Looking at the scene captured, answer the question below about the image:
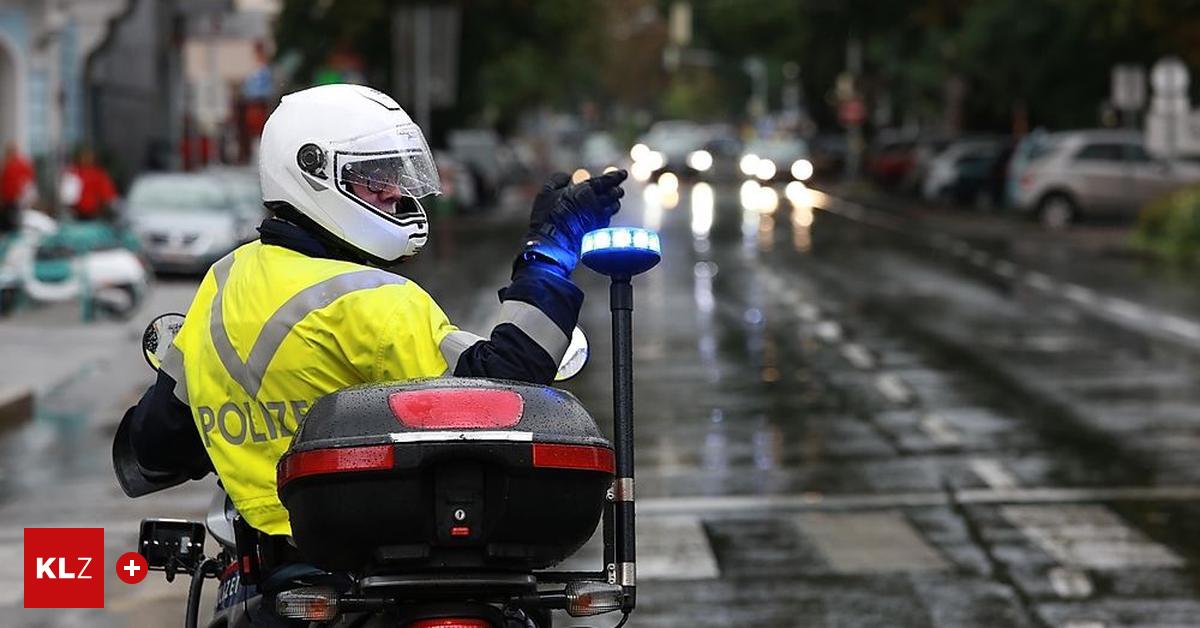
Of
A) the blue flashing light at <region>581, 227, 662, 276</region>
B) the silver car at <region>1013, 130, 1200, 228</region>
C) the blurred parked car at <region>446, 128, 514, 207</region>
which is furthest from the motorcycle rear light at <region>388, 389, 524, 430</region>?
the blurred parked car at <region>446, 128, 514, 207</region>

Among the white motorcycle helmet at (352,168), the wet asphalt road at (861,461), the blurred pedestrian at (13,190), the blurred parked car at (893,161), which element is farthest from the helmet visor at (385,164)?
the blurred parked car at (893,161)

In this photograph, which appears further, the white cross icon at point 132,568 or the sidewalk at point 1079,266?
the sidewalk at point 1079,266

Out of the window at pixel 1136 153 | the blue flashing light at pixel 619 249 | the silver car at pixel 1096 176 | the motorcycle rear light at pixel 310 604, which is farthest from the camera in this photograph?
the silver car at pixel 1096 176

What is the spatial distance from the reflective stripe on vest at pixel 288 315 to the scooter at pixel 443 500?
24cm

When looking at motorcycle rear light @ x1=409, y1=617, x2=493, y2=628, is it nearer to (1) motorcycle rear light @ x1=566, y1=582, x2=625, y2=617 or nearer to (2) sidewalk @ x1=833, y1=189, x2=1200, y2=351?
(1) motorcycle rear light @ x1=566, y1=582, x2=625, y2=617

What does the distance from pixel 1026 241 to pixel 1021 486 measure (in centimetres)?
2509

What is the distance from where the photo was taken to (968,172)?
49688 millimetres

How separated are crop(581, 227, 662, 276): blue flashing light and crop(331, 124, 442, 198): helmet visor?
0.99 feet

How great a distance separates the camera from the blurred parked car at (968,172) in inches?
1938

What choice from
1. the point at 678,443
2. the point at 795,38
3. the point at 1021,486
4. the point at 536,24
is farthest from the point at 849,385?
the point at 795,38

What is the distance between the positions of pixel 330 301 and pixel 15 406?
12148 mm

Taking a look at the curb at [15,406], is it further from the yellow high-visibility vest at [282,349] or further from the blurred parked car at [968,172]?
the blurred parked car at [968,172]

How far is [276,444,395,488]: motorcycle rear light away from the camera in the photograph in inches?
138

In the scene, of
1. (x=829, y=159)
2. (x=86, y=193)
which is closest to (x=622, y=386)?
(x=86, y=193)
